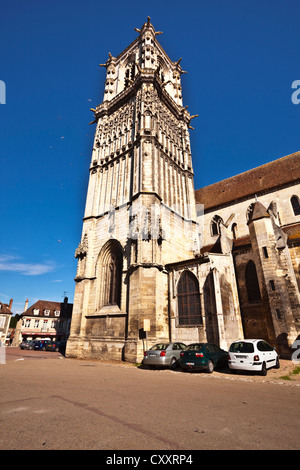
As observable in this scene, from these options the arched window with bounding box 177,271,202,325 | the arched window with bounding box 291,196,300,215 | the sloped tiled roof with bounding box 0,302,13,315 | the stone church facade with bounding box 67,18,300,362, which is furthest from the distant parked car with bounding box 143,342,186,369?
the sloped tiled roof with bounding box 0,302,13,315

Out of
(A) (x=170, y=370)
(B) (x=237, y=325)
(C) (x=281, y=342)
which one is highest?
(B) (x=237, y=325)

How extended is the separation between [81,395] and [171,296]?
10.7 metres

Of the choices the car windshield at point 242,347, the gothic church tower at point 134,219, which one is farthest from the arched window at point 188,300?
the car windshield at point 242,347

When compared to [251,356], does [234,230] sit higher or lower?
higher

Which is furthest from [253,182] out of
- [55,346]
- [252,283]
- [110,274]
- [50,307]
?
[50,307]

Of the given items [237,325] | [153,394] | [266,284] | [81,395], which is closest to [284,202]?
[266,284]

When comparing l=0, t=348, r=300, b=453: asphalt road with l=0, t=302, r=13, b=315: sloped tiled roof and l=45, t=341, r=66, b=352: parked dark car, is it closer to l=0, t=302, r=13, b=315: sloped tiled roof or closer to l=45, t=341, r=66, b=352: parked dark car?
l=45, t=341, r=66, b=352: parked dark car

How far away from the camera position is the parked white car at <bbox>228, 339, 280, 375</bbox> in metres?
8.70

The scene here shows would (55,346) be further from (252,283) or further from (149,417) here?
(149,417)

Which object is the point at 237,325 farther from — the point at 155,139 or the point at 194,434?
the point at 155,139

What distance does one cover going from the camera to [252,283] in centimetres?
1560

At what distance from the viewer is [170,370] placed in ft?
35.3

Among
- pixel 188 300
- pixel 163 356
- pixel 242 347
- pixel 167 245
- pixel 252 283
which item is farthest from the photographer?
pixel 167 245

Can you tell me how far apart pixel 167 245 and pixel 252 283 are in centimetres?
640
